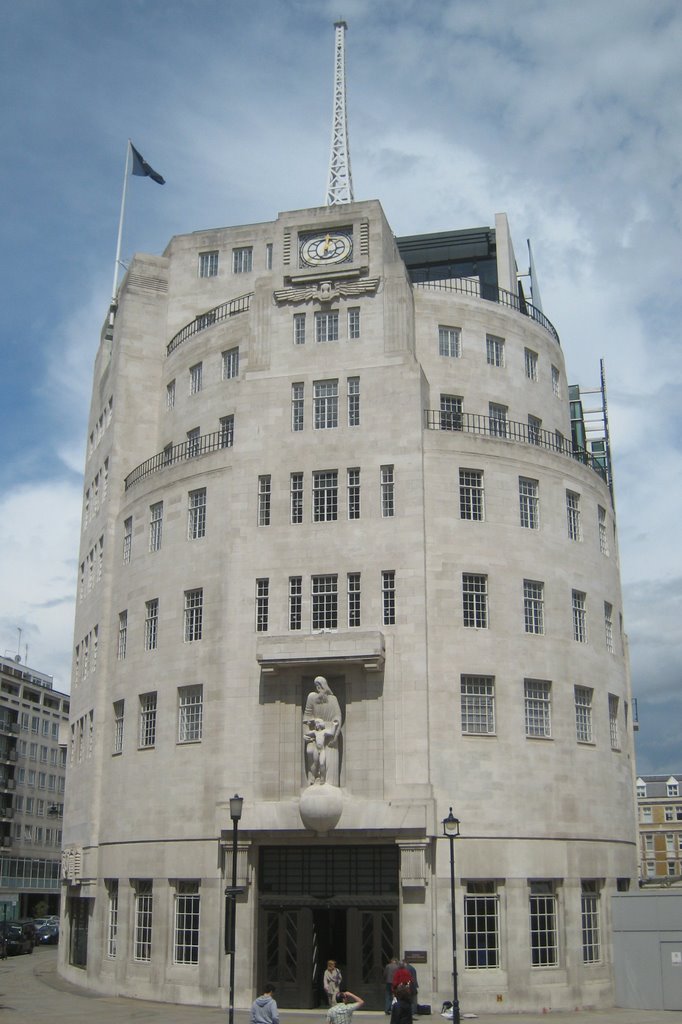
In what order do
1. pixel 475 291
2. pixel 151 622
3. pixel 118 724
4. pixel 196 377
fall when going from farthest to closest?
pixel 475 291 → pixel 196 377 → pixel 118 724 → pixel 151 622

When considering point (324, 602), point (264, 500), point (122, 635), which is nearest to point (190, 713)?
point (324, 602)

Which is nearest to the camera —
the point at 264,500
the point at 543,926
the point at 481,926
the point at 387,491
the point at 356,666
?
the point at 481,926

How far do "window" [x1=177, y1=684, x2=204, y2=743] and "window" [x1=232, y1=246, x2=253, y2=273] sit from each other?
2303cm

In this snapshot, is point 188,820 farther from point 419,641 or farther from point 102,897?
point 419,641

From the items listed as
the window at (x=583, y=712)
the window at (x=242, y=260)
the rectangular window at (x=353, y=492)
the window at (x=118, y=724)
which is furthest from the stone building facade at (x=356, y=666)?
the window at (x=242, y=260)

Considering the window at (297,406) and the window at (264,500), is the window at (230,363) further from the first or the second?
the window at (264,500)

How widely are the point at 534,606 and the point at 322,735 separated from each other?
966 cm

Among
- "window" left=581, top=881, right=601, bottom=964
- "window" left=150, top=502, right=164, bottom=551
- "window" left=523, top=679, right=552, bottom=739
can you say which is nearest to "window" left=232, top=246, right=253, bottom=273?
"window" left=150, top=502, right=164, bottom=551

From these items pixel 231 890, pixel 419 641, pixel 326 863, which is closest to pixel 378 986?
pixel 326 863

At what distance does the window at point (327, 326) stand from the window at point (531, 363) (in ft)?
28.8

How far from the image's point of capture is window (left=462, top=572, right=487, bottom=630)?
131ft

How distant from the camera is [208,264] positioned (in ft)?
181

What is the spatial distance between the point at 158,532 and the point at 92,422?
15.9 m

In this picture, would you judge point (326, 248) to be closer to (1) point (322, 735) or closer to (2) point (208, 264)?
(2) point (208, 264)
